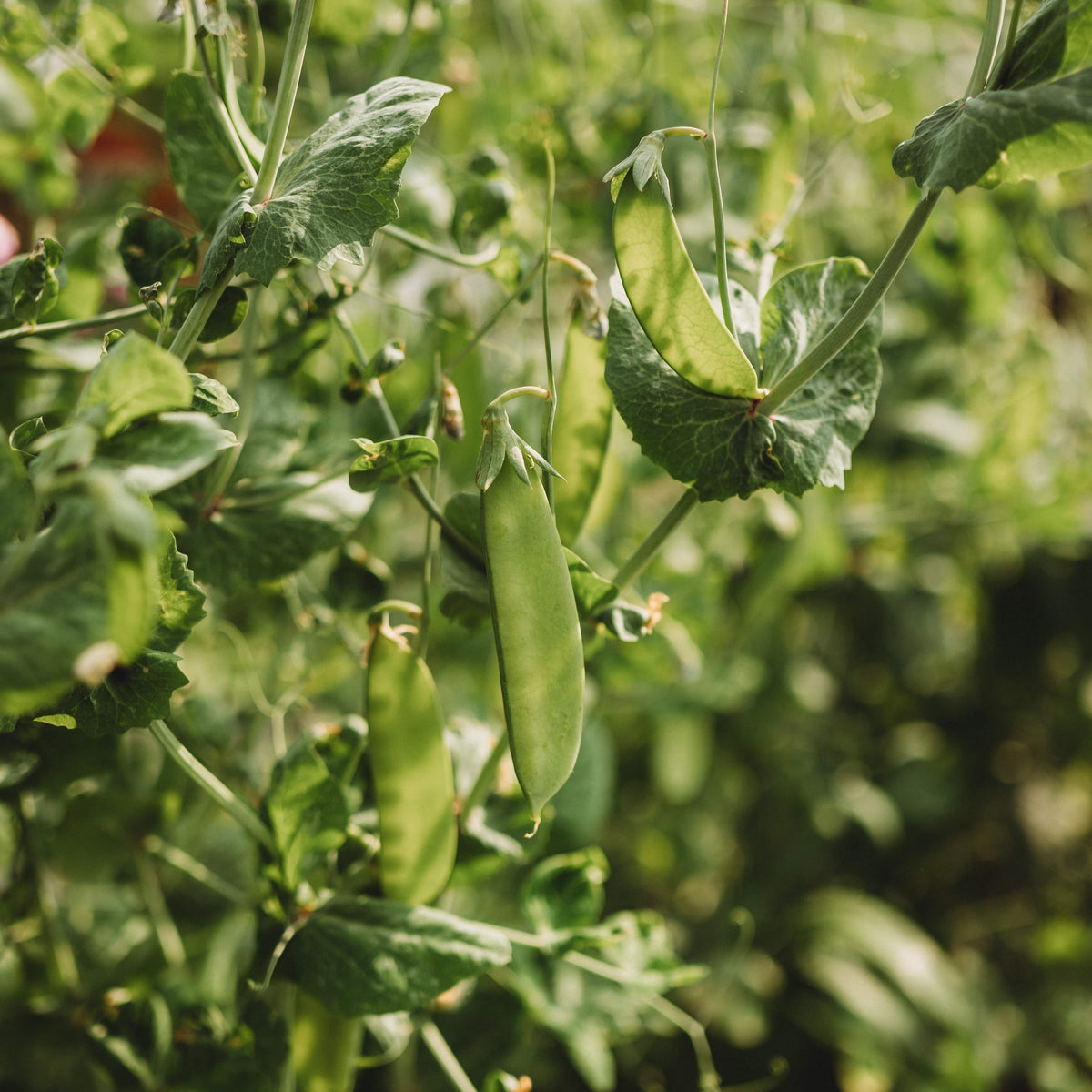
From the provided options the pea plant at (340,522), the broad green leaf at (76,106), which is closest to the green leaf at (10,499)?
the pea plant at (340,522)

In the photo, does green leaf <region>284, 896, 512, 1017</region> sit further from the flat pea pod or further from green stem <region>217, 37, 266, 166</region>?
green stem <region>217, 37, 266, 166</region>

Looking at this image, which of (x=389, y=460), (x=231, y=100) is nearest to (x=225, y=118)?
(x=231, y=100)

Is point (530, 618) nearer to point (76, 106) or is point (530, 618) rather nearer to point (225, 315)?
point (225, 315)

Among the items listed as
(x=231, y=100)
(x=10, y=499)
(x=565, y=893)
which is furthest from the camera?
(x=565, y=893)

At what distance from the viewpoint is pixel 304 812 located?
34cm

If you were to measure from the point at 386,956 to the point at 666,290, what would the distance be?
10.0 inches

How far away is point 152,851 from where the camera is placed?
1.59ft

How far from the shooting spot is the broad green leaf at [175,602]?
0.90ft

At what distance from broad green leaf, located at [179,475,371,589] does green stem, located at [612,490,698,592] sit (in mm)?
120

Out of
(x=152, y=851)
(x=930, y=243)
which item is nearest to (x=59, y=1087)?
(x=152, y=851)

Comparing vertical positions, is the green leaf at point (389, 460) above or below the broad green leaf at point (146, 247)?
below

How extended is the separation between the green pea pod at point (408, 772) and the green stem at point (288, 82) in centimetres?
17

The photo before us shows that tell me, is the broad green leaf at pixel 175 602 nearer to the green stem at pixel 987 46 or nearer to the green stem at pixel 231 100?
the green stem at pixel 231 100

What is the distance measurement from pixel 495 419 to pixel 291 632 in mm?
375
